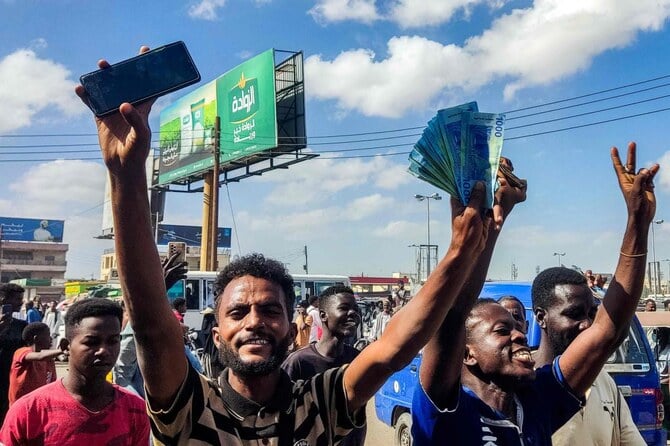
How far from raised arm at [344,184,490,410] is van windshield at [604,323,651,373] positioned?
3.93 metres

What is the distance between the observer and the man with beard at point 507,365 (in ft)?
6.92

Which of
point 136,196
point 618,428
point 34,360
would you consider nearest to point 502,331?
point 618,428

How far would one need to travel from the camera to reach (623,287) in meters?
2.71

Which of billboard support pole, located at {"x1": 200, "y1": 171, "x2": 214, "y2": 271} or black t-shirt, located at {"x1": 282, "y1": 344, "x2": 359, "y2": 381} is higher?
billboard support pole, located at {"x1": 200, "y1": 171, "x2": 214, "y2": 271}

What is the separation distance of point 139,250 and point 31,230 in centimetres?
7391

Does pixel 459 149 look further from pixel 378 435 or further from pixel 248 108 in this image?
pixel 248 108

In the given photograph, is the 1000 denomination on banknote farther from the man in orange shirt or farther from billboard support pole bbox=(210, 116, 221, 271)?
billboard support pole bbox=(210, 116, 221, 271)

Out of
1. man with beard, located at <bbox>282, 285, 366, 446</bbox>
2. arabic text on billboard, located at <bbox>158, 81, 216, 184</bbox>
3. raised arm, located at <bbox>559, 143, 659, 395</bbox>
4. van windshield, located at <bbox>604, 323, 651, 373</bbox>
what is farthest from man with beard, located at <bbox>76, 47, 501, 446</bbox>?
arabic text on billboard, located at <bbox>158, 81, 216, 184</bbox>

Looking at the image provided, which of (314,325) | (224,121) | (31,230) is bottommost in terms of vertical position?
(314,325)

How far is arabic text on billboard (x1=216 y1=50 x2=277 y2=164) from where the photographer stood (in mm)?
24552

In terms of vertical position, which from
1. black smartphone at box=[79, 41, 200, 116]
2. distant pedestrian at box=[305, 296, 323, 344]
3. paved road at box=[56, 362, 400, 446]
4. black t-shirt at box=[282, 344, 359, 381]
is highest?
black smartphone at box=[79, 41, 200, 116]

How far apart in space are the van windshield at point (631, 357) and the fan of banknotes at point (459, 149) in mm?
3980

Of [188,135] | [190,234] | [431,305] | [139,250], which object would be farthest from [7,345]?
[190,234]

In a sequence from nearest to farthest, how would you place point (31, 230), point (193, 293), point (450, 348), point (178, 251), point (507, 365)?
point (450, 348)
point (507, 365)
point (178, 251)
point (193, 293)
point (31, 230)
